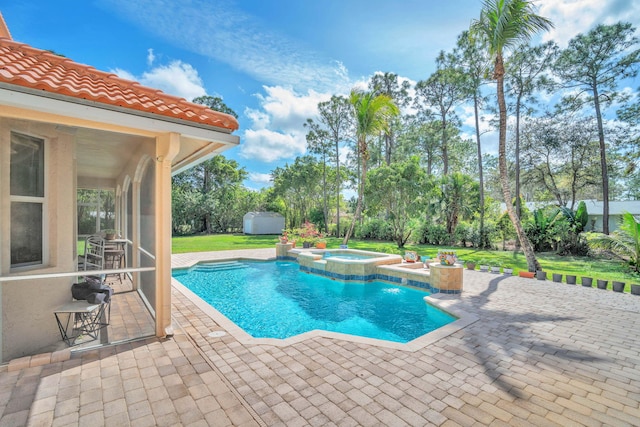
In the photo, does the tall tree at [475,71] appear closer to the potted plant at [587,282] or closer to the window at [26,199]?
the potted plant at [587,282]

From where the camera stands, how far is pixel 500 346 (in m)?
4.99

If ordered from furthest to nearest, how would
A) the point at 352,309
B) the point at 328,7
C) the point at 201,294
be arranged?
the point at 328,7 → the point at 201,294 → the point at 352,309

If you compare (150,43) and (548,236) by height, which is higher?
(150,43)

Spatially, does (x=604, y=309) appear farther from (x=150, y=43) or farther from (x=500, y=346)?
(x=150, y=43)

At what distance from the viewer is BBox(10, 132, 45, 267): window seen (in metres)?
4.13

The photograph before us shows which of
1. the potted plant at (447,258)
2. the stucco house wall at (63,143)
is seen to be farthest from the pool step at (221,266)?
the potted plant at (447,258)

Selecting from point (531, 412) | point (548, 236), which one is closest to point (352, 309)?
point (531, 412)

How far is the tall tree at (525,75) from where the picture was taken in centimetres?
2031

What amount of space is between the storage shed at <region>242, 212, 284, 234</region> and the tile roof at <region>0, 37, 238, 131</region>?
2813 centimetres

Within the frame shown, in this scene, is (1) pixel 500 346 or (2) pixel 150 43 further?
(2) pixel 150 43

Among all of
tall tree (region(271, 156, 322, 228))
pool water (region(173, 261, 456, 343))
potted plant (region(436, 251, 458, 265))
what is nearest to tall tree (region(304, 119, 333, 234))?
tall tree (region(271, 156, 322, 228))

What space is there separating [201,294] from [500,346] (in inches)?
343

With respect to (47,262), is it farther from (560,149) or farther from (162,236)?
(560,149)

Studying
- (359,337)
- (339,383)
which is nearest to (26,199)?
(339,383)
